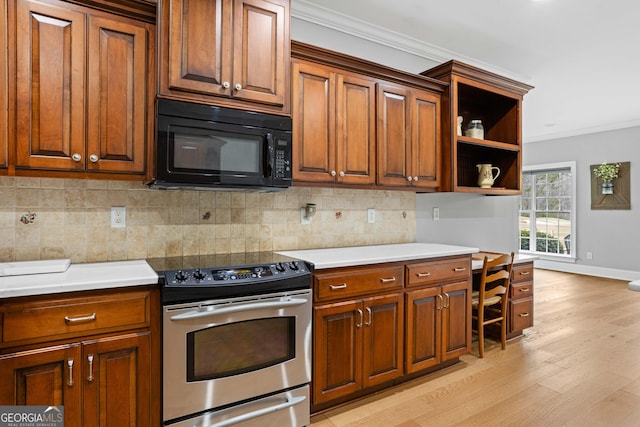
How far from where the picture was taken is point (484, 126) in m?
3.83

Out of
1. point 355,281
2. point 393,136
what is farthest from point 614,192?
point 355,281

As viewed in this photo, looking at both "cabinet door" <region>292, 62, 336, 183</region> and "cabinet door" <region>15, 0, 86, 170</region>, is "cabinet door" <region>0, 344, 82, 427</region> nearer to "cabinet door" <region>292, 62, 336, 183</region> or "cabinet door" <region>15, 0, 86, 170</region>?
"cabinet door" <region>15, 0, 86, 170</region>

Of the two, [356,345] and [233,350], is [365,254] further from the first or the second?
[233,350]

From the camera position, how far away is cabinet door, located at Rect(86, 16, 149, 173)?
1854 mm

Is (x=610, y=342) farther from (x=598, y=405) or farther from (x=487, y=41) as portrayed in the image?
(x=487, y=41)

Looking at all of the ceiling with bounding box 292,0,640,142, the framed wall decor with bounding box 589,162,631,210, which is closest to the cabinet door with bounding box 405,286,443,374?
the ceiling with bounding box 292,0,640,142

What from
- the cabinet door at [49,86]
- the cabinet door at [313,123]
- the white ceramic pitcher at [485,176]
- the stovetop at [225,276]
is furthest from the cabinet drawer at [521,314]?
the cabinet door at [49,86]

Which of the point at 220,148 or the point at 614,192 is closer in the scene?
the point at 220,148

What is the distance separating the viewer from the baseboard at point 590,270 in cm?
624

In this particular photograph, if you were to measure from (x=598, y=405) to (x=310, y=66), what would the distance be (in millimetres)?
2934

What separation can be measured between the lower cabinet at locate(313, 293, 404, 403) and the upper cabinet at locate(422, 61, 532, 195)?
4.23ft

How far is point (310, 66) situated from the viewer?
2436mm

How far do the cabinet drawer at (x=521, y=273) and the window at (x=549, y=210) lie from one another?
14.4 feet

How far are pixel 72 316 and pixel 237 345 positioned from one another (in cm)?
76
